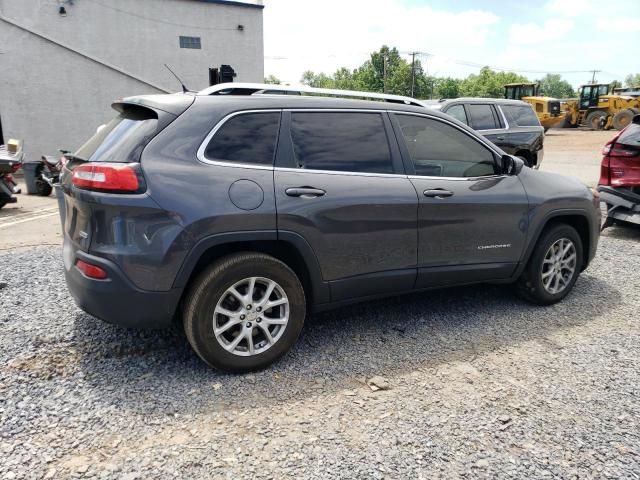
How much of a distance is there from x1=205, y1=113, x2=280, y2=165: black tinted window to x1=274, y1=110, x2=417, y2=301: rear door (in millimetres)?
77

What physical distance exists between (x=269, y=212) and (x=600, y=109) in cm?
3567

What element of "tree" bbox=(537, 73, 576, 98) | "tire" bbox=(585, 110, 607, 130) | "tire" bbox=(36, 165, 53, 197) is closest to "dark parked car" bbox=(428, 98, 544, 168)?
"tire" bbox=(36, 165, 53, 197)

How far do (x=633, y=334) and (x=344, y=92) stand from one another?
296 centimetres

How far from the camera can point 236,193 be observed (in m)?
2.83

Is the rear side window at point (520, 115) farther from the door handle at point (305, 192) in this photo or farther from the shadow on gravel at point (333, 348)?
the door handle at point (305, 192)

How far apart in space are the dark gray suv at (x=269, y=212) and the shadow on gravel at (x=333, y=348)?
22 centimetres

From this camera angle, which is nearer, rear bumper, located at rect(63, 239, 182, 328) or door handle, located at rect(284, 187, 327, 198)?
rear bumper, located at rect(63, 239, 182, 328)

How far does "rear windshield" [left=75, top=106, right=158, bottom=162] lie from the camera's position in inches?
109

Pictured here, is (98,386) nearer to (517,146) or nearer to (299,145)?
(299,145)

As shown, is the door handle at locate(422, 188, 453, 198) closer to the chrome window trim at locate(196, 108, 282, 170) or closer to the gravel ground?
the gravel ground

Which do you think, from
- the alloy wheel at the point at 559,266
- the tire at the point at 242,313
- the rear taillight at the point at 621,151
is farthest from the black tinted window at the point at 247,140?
the rear taillight at the point at 621,151

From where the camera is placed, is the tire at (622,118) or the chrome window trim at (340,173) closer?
the chrome window trim at (340,173)

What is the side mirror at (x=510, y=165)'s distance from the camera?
3.89 meters

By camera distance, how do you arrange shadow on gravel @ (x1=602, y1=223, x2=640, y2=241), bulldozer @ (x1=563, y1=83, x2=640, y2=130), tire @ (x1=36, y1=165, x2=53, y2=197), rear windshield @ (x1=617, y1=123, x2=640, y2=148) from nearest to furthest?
rear windshield @ (x1=617, y1=123, x2=640, y2=148) < shadow on gravel @ (x1=602, y1=223, x2=640, y2=241) < tire @ (x1=36, y1=165, x2=53, y2=197) < bulldozer @ (x1=563, y1=83, x2=640, y2=130)
